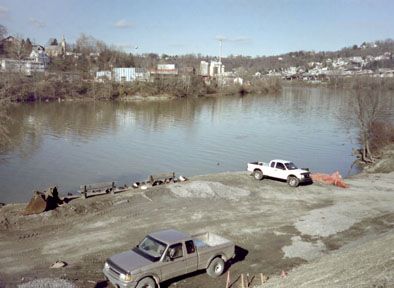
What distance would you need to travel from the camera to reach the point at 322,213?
2419 centimetres

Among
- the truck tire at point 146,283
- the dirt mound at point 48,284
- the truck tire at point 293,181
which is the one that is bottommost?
the dirt mound at point 48,284

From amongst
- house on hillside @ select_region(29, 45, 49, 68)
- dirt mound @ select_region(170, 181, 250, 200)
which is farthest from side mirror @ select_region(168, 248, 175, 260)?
house on hillside @ select_region(29, 45, 49, 68)

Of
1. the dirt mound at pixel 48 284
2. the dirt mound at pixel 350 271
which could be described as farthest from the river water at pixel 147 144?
the dirt mound at pixel 350 271

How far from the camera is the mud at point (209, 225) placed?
1675 centimetres

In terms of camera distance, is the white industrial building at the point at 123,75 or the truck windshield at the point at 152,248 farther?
the white industrial building at the point at 123,75

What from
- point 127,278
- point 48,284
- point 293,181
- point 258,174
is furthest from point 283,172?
point 48,284

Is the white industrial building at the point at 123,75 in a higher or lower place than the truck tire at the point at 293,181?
higher

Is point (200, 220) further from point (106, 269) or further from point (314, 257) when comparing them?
point (106, 269)

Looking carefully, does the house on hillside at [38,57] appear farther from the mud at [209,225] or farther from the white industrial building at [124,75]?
the mud at [209,225]

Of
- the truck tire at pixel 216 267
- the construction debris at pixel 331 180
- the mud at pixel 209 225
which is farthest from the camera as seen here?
the construction debris at pixel 331 180

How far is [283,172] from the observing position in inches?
1179

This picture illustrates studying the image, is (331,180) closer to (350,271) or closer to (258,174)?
(258,174)

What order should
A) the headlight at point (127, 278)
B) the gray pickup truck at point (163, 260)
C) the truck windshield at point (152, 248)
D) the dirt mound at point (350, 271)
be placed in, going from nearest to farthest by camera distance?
the dirt mound at point (350, 271)
the headlight at point (127, 278)
the gray pickup truck at point (163, 260)
the truck windshield at point (152, 248)

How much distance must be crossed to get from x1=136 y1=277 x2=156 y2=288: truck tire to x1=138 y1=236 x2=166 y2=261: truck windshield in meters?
0.71
